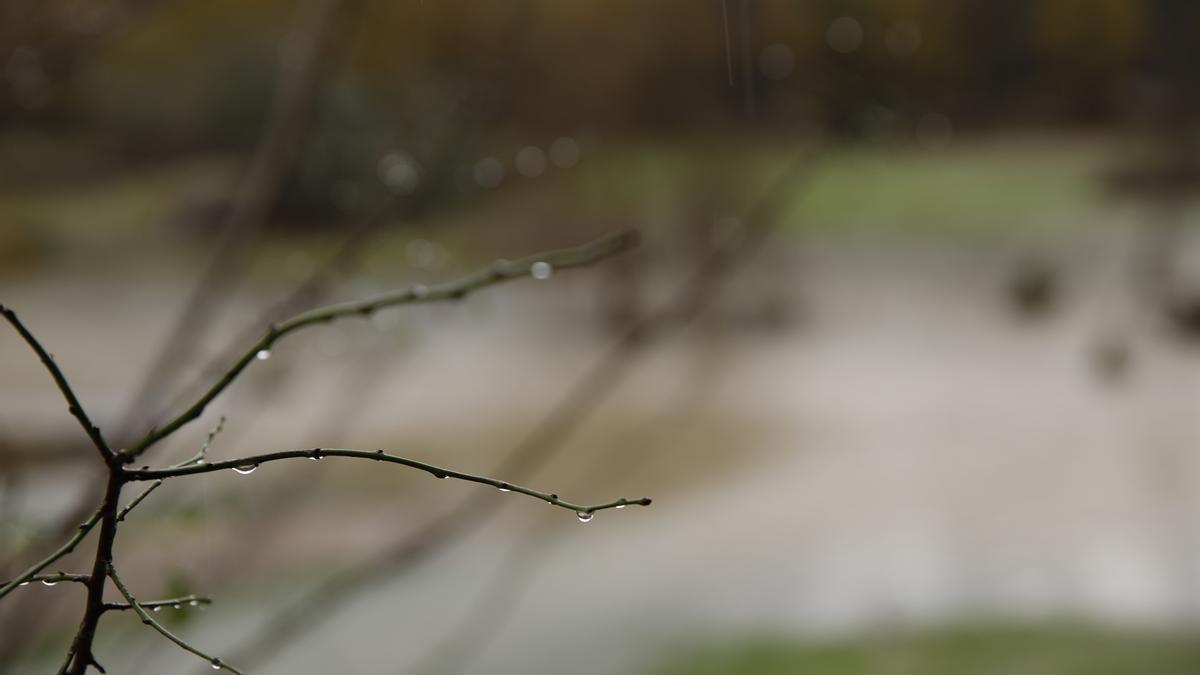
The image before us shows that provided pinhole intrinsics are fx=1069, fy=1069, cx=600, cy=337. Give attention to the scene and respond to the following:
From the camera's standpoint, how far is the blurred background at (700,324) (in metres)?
1.02

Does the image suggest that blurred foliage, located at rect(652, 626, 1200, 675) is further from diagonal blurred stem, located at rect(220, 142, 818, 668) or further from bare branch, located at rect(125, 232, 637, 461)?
bare branch, located at rect(125, 232, 637, 461)

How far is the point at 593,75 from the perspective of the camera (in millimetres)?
1063

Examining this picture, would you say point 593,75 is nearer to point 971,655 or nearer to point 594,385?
point 594,385

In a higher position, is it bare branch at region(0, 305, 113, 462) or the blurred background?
bare branch at region(0, 305, 113, 462)

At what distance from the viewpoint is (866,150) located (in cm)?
105

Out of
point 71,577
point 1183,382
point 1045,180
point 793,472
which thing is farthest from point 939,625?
point 71,577

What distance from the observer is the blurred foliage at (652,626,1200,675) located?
995mm

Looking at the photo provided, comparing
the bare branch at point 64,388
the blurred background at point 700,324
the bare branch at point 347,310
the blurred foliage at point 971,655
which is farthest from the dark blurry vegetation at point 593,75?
the bare branch at point 64,388

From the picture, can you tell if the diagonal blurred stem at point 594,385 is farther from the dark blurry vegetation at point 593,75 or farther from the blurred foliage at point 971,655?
the blurred foliage at point 971,655

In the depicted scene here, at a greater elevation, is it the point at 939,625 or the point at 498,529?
the point at 498,529

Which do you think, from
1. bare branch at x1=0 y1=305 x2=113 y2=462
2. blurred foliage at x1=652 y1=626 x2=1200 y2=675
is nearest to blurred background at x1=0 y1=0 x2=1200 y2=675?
blurred foliage at x1=652 y1=626 x2=1200 y2=675

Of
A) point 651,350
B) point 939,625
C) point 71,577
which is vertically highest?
point 71,577

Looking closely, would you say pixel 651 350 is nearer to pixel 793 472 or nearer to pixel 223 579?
pixel 793 472

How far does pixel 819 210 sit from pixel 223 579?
2.17 ft
